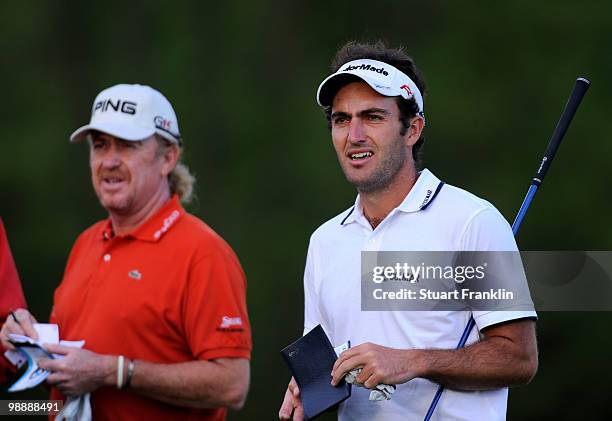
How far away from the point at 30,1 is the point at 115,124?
2832 mm

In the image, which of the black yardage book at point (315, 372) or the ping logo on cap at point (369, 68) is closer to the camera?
the black yardage book at point (315, 372)

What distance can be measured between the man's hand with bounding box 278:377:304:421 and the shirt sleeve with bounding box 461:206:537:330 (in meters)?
0.48

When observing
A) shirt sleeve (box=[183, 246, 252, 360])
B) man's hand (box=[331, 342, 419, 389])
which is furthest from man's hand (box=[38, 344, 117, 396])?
man's hand (box=[331, 342, 419, 389])

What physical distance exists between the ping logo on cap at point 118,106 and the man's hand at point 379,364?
1194 mm

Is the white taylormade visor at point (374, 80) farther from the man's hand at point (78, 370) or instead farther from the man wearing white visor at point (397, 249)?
the man's hand at point (78, 370)

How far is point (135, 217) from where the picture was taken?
326 centimetres

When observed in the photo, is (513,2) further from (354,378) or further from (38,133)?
(354,378)

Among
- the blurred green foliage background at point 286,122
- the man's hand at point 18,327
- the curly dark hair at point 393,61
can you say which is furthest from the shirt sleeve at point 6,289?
the blurred green foliage background at point 286,122

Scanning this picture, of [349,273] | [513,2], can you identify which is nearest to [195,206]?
[513,2]

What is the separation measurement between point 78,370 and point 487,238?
1.14 meters

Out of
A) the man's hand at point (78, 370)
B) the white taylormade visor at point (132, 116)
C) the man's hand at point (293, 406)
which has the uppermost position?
the white taylormade visor at point (132, 116)

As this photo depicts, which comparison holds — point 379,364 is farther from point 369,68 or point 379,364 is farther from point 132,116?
point 132,116

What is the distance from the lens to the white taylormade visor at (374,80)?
2.79 meters

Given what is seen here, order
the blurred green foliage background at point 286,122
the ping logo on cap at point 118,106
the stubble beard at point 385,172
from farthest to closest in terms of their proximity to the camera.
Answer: the blurred green foliage background at point 286,122
the ping logo on cap at point 118,106
the stubble beard at point 385,172
